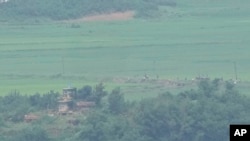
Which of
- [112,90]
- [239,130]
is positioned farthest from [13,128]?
[239,130]

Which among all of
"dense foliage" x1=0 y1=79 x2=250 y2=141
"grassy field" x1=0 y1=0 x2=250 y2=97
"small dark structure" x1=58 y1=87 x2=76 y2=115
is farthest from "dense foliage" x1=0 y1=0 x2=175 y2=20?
"dense foliage" x1=0 y1=79 x2=250 y2=141

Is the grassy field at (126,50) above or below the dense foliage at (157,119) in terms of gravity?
above

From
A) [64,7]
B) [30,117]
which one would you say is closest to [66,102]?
[30,117]

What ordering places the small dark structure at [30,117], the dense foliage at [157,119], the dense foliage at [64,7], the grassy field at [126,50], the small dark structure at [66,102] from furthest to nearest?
1. the dense foliage at [64,7]
2. the grassy field at [126,50]
3. the small dark structure at [66,102]
4. the small dark structure at [30,117]
5. the dense foliage at [157,119]

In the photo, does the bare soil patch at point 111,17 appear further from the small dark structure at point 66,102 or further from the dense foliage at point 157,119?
the dense foliage at point 157,119

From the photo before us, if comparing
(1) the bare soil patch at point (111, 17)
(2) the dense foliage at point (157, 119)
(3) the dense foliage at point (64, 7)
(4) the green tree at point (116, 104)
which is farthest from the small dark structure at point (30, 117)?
(1) the bare soil patch at point (111, 17)

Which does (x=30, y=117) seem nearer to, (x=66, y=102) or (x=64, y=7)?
(x=66, y=102)
